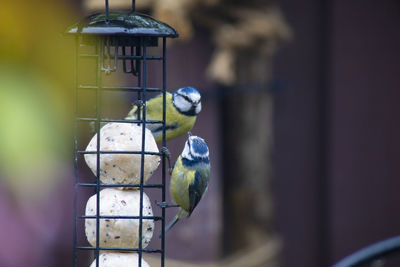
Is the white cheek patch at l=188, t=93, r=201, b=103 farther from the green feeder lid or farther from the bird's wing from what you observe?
the green feeder lid

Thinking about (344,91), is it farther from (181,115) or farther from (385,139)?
(181,115)

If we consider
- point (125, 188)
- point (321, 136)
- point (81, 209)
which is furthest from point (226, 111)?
point (125, 188)

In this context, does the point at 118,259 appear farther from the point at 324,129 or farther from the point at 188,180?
the point at 324,129

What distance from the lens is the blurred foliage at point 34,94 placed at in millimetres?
3412

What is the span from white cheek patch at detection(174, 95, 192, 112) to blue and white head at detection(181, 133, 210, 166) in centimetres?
36

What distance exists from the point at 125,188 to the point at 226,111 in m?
2.08

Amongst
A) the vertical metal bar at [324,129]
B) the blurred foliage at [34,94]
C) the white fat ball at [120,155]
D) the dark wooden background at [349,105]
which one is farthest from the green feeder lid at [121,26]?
the vertical metal bar at [324,129]

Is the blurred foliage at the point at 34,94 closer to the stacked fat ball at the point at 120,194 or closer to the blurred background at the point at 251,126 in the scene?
the blurred background at the point at 251,126

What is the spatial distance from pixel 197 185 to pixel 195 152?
0.70ft

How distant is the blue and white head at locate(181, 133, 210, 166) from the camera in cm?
254

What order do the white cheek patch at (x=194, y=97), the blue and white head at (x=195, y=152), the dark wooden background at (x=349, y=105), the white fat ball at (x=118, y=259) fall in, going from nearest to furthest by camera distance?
the white fat ball at (x=118, y=259) < the blue and white head at (x=195, y=152) < the white cheek patch at (x=194, y=97) < the dark wooden background at (x=349, y=105)

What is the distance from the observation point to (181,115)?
10.1 ft

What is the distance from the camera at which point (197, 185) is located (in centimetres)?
277

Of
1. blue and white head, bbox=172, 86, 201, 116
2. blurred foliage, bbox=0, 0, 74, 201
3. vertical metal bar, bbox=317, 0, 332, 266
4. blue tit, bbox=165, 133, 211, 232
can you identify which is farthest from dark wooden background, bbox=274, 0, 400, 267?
blue tit, bbox=165, 133, 211, 232
